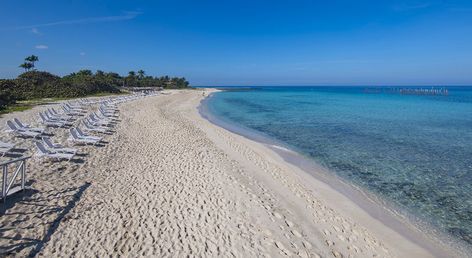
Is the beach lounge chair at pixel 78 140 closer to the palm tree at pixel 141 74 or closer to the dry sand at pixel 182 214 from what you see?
the dry sand at pixel 182 214

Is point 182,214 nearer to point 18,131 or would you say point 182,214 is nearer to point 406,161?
point 18,131

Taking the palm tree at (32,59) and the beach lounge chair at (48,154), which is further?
the palm tree at (32,59)

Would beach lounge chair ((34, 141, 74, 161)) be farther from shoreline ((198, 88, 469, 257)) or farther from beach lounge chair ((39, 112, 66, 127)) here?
shoreline ((198, 88, 469, 257))

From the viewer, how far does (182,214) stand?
20.4 ft

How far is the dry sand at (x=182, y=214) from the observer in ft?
16.6

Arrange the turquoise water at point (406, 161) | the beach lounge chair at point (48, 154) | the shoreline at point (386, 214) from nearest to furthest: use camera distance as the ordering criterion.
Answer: the shoreline at point (386, 214) < the turquoise water at point (406, 161) < the beach lounge chair at point (48, 154)

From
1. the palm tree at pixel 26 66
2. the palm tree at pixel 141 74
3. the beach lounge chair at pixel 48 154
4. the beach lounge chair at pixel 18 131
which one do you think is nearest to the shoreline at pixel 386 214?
the beach lounge chair at pixel 48 154

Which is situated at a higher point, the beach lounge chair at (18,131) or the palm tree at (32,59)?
the palm tree at (32,59)

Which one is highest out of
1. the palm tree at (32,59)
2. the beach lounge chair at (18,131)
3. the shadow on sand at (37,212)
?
the palm tree at (32,59)

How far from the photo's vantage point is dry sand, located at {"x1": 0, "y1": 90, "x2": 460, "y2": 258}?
505cm

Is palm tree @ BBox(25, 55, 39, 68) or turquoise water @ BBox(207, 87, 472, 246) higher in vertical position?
palm tree @ BBox(25, 55, 39, 68)

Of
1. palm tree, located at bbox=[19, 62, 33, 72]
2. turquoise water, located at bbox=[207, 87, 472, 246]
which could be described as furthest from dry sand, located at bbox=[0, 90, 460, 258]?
palm tree, located at bbox=[19, 62, 33, 72]

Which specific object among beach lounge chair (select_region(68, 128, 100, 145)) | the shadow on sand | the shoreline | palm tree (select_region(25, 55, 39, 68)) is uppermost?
palm tree (select_region(25, 55, 39, 68))

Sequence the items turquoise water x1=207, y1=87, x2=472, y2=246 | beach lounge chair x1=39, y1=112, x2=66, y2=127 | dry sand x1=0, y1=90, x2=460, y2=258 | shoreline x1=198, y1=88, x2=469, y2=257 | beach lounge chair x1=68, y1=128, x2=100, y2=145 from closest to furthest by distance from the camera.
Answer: dry sand x1=0, y1=90, x2=460, y2=258
shoreline x1=198, y1=88, x2=469, y2=257
turquoise water x1=207, y1=87, x2=472, y2=246
beach lounge chair x1=68, y1=128, x2=100, y2=145
beach lounge chair x1=39, y1=112, x2=66, y2=127
